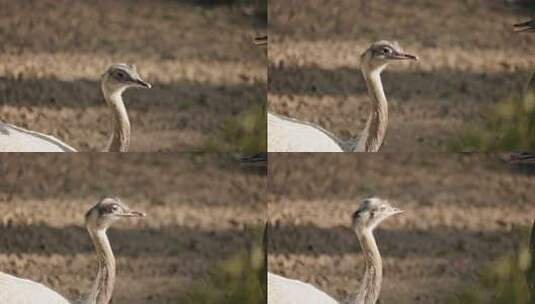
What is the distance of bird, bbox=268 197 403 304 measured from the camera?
332 cm

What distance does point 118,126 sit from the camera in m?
3.35

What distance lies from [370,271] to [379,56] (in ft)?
1.91

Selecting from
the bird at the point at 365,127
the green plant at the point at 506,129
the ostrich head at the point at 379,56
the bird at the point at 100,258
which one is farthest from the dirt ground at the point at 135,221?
the green plant at the point at 506,129

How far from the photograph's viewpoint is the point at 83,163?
3354mm

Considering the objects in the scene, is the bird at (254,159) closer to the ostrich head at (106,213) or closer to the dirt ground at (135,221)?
the dirt ground at (135,221)

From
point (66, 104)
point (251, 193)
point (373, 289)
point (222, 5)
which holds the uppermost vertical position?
point (222, 5)

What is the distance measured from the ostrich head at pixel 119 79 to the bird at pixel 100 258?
11.8 inches

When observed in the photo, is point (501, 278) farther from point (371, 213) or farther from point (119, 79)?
point (119, 79)

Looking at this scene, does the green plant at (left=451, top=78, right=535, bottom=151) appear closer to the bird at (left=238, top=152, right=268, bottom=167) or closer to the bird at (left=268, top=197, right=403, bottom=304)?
the bird at (left=268, top=197, right=403, bottom=304)

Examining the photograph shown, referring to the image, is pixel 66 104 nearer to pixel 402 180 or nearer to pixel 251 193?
pixel 251 193

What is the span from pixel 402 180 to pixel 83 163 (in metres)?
0.87

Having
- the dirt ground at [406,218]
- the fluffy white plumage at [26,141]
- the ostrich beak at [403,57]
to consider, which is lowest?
the dirt ground at [406,218]

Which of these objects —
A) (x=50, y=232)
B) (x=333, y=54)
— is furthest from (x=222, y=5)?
(x=50, y=232)

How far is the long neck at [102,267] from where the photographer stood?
3.36 metres
